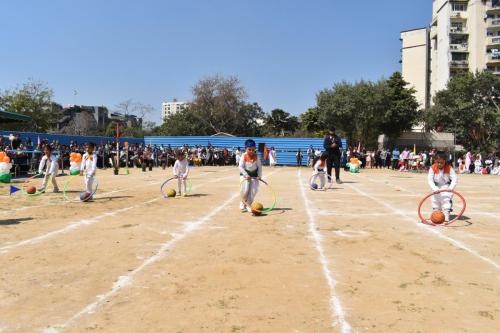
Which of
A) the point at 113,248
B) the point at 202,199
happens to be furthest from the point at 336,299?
the point at 202,199

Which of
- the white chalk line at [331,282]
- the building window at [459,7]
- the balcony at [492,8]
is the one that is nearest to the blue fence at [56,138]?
the white chalk line at [331,282]

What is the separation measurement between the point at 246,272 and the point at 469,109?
177ft

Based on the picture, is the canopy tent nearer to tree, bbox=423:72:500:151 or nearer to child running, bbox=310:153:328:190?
child running, bbox=310:153:328:190

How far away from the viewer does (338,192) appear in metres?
15.9

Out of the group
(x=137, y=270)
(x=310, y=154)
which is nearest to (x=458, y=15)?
(x=310, y=154)

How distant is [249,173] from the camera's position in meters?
11.3

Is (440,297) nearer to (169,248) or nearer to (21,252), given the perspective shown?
(169,248)

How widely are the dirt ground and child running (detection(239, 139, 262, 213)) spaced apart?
779 millimetres

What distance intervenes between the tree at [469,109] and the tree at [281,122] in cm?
3216

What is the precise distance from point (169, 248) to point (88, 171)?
7642 millimetres

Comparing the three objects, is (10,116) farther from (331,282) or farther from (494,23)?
(494,23)

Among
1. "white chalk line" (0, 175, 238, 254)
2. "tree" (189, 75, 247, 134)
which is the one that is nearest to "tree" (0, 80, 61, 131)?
"tree" (189, 75, 247, 134)

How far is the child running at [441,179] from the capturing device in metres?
10.2

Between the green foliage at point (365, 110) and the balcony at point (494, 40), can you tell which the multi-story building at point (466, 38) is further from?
the green foliage at point (365, 110)
